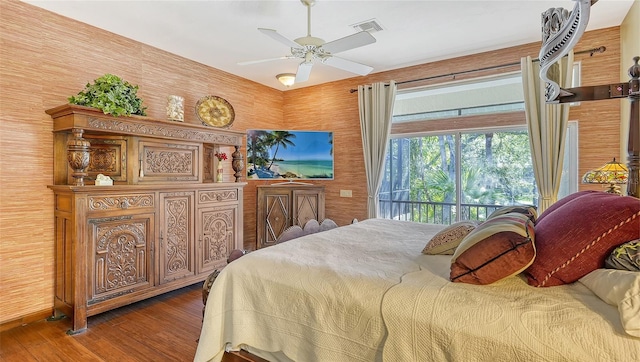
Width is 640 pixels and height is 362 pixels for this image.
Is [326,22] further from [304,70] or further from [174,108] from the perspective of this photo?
[174,108]

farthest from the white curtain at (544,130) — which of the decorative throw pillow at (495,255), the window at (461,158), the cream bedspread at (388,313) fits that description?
the decorative throw pillow at (495,255)

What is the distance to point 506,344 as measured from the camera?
106 centimetres

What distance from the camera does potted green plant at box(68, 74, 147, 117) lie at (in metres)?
2.78

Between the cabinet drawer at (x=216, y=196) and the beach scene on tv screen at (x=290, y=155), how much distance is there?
86 cm

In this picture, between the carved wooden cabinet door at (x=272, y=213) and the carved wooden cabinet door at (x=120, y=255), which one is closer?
the carved wooden cabinet door at (x=120, y=255)

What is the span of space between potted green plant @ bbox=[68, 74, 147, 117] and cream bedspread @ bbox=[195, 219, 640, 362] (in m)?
1.98

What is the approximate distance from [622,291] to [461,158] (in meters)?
3.25

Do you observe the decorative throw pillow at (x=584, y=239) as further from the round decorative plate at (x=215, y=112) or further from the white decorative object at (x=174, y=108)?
the round decorative plate at (x=215, y=112)

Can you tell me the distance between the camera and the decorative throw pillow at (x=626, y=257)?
43.8 inches

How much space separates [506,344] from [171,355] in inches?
86.9

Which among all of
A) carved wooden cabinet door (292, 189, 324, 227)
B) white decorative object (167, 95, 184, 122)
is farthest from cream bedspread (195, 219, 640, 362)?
carved wooden cabinet door (292, 189, 324, 227)

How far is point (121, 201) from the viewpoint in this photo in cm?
295

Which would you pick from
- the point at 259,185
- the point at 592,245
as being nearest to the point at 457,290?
the point at 592,245

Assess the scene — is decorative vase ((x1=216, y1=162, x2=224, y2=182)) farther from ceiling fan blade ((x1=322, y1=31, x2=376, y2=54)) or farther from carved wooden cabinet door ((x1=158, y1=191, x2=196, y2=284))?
ceiling fan blade ((x1=322, y1=31, x2=376, y2=54))
